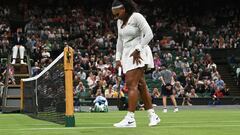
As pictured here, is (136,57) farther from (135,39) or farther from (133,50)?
(135,39)

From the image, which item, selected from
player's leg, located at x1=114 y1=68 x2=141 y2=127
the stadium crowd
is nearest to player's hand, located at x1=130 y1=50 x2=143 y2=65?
player's leg, located at x1=114 y1=68 x2=141 y2=127

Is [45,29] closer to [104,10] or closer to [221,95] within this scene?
[104,10]

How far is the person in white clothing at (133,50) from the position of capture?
1000cm

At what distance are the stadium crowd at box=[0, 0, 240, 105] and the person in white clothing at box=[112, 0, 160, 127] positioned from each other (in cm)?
1611

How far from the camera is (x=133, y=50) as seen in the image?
33.1 ft

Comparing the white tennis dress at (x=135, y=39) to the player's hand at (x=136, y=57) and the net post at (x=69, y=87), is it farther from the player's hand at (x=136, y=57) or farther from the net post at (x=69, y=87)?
the net post at (x=69, y=87)

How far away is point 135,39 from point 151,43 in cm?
2634

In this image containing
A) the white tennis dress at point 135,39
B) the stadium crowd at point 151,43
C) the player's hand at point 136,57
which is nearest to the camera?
the player's hand at point 136,57

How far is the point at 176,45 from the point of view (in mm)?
37469

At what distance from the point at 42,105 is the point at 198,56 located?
71.8 ft

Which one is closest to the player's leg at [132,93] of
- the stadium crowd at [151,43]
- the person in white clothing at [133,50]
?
the person in white clothing at [133,50]

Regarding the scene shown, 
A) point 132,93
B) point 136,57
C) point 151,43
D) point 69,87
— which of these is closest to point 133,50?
point 136,57

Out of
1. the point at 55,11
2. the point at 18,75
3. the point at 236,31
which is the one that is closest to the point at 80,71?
the point at 18,75

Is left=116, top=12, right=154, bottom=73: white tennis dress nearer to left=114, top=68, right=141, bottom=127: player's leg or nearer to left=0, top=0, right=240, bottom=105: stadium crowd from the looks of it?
left=114, top=68, right=141, bottom=127: player's leg
